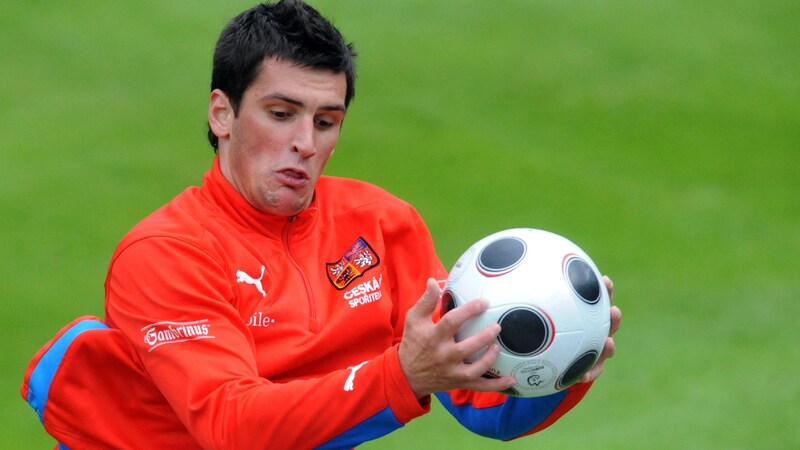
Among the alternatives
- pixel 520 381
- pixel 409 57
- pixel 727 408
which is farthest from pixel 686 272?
pixel 520 381

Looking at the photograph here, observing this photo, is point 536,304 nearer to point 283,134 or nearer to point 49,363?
point 283,134

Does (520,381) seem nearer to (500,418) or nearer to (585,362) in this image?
(585,362)

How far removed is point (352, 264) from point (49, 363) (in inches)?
41.7

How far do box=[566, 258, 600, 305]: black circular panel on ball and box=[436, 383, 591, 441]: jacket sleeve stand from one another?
1.29ft

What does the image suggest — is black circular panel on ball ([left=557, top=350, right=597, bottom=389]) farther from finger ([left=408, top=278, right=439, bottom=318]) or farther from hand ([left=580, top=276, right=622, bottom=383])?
finger ([left=408, top=278, right=439, bottom=318])

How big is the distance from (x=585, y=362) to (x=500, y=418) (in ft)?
1.85

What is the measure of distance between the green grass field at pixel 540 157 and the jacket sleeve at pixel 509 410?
2.46m

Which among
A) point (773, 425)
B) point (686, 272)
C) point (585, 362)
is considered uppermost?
point (585, 362)

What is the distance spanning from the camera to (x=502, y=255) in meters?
Answer: 3.69

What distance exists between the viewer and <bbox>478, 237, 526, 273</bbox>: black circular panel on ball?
364 cm

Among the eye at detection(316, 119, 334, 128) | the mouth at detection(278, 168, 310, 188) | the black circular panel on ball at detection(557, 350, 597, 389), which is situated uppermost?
the eye at detection(316, 119, 334, 128)

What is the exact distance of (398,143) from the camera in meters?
8.85

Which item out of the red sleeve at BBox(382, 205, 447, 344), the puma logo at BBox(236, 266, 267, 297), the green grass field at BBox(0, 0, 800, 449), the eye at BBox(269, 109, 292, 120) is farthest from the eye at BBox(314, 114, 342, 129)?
the green grass field at BBox(0, 0, 800, 449)

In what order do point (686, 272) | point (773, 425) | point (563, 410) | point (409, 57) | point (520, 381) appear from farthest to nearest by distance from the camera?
point (409, 57)
point (686, 272)
point (773, 425)
point (563, 410)
point (520, 381)
